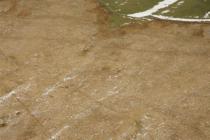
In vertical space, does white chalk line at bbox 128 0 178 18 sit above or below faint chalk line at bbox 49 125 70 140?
above

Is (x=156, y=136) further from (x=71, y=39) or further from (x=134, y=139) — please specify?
(x=71, y=39)

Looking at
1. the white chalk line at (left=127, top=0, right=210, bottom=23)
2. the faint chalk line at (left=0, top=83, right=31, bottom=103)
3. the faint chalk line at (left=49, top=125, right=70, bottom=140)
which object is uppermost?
the white chalk line at (left=127, top=0, right=210, bottom=23)

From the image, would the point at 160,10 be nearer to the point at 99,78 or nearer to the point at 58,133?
the point at 99,78

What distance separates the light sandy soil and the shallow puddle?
14.0 inches

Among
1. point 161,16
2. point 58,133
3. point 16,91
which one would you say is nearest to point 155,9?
point 161,16

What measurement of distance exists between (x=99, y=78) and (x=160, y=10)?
3576mm

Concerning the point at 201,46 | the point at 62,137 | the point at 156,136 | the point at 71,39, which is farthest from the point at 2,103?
the point at 201,46

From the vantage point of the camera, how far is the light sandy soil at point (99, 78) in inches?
361

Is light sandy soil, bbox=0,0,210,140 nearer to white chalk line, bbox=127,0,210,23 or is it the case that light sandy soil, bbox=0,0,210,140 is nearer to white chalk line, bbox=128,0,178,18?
white chalk line, bbox=127,0,210,23

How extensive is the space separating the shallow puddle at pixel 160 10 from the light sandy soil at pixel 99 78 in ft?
1.17

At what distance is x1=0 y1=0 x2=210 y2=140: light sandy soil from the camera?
30.1ft

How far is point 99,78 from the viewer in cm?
1049

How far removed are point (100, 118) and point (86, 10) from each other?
4.88m

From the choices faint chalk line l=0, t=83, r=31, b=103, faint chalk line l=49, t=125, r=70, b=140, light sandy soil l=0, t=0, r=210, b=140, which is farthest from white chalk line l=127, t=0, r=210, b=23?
faint chalk line l=49, t=125, r=70, b=140
